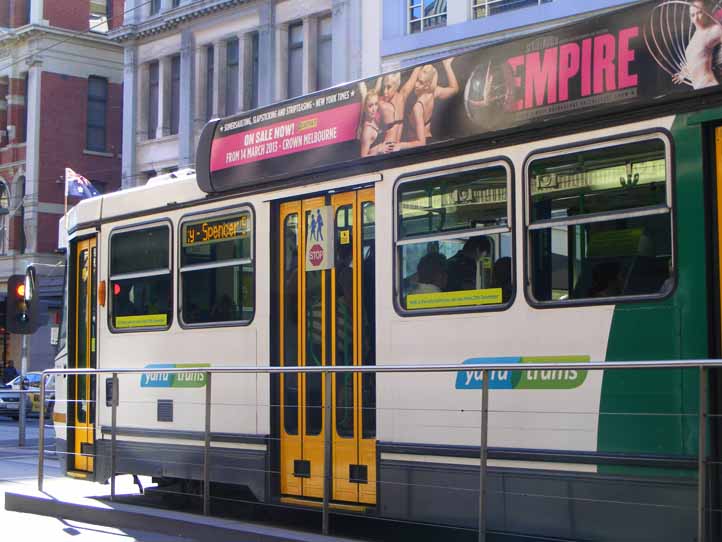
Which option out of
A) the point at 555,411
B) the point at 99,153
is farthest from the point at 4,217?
the point at 555,411

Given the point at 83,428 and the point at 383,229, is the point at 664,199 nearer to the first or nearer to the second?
the point at 383,229

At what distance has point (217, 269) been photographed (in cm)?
1082

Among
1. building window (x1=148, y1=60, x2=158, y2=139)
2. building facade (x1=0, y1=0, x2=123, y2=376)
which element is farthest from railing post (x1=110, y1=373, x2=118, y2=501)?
building facade (x1=0, y1=0, x2=123, y2=376)

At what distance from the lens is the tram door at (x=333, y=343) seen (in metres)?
9.15

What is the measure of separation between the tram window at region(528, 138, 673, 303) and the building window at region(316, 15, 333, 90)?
25.3 meters

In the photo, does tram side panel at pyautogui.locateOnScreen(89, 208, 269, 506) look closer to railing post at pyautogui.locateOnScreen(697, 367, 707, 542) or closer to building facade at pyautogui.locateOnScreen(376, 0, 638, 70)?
railing post at pyautogui.locateOnScreen(697, 367, 707, 542)

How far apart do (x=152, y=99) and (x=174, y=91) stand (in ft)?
4.72

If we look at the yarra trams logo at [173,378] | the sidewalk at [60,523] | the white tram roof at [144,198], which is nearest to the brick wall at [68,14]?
Answer: the sidewalk at [60,523]

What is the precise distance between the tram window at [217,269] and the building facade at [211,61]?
1979 centimetres

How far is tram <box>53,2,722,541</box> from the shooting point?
7.03 metres

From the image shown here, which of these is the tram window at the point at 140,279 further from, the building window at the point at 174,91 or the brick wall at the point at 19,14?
the brick wall at the point at 19,14

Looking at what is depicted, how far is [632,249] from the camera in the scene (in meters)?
7.27

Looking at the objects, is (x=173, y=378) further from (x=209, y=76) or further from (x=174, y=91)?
(x=174, y=91)

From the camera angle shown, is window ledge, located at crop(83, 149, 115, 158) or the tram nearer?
the tram
